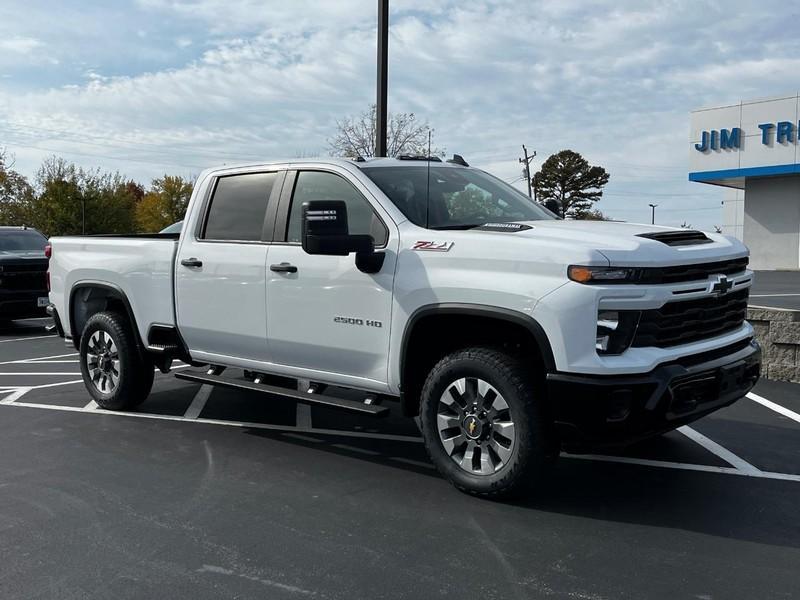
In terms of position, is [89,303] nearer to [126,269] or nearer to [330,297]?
[126,269]

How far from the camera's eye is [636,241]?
4.19 m

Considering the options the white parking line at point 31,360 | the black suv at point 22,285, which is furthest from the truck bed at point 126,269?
the black suv at point 22,285

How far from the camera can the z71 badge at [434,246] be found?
4.59 metres

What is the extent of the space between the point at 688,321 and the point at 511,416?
1.10m

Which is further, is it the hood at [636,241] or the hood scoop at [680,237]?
the hood scoop at [680,237]

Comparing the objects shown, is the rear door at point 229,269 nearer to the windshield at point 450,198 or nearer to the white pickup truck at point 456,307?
the white pickup truck at point 456,307

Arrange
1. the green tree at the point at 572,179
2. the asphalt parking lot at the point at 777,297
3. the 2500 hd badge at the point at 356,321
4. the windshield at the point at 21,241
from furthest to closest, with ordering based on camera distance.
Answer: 1. the green tree at the point at 572,179
2. the asphalt parking lot at the point at 777,297
3. the windshield at the point at 21,241
4. the 2500 hd badge at the point at 356,321

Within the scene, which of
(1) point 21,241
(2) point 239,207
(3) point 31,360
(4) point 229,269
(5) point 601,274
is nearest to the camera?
(5) point 601,274

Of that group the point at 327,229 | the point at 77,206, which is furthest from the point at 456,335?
the point at 77,206

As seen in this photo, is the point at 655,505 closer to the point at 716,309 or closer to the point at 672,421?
the point at 672,421

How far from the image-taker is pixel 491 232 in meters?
4.55

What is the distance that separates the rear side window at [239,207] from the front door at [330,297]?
0.80 feet

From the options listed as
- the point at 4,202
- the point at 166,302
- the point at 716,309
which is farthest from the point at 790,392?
the point at 4,202

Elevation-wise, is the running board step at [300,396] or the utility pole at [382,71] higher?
the utility pole at [382,71]
